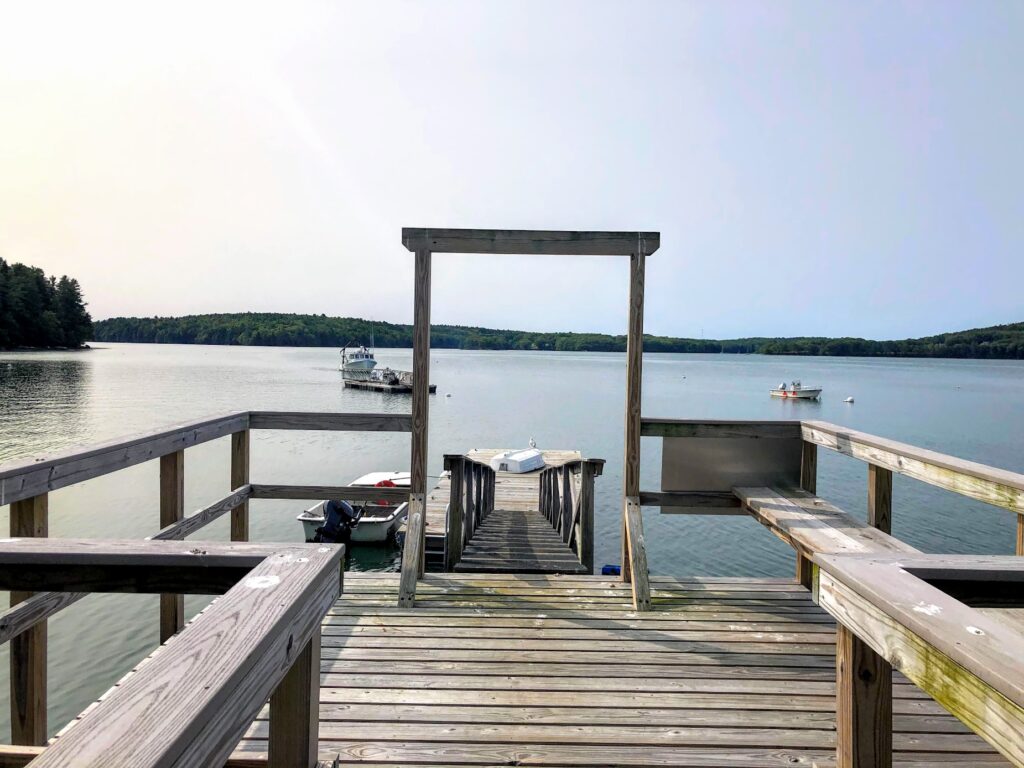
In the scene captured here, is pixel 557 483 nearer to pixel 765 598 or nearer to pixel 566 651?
pixel 765 598

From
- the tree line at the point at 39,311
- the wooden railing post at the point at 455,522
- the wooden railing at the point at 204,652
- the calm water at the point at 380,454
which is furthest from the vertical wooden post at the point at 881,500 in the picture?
the tree line at the point at 39,311

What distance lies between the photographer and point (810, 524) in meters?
3.60

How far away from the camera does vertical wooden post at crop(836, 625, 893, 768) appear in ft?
4.77

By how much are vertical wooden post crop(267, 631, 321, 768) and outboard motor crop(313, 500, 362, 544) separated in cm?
1054

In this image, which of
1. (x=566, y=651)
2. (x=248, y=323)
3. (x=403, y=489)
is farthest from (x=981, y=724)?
(x=248, y=323)

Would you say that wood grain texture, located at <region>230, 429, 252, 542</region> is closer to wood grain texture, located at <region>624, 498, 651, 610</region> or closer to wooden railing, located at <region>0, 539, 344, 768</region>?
wood grain texture, located at <region>624, 498, 651, 610</region>

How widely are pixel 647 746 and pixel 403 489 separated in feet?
7.80

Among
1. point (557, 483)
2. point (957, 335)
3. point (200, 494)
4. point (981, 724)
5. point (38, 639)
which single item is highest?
point (957, 335)

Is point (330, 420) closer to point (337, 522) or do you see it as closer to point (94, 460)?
point (94, 460)

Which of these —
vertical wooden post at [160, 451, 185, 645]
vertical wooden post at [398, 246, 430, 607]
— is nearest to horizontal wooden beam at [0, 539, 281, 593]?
vertical wooden post at [160, 451, 185, 645]

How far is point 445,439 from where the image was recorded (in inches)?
1078

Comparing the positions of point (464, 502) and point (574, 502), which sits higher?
point (464, 502)

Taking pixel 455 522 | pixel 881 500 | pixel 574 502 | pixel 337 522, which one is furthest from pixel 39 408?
pixel 881 500

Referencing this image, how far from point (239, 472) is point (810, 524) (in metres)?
3.53
